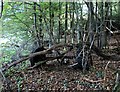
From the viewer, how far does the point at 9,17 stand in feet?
10.3

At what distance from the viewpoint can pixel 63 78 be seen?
9.04 ft

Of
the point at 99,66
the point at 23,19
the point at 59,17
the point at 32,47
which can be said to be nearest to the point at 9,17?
the point at 23,19

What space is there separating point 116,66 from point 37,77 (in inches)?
40.0

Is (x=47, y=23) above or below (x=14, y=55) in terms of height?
above

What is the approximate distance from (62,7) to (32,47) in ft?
2.71

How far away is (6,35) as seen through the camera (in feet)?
10.8

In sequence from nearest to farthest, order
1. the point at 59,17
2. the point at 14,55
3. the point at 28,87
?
the point at 28,87 < the point at 14,55 < the point at 59,17

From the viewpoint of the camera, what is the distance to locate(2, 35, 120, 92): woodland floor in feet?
8.47

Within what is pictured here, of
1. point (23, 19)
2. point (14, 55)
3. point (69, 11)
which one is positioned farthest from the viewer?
point (69, 11)

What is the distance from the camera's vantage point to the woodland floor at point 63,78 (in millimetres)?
2582

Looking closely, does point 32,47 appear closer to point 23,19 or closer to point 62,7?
point 23,19

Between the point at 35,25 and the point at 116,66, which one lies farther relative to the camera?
the point at 35,25

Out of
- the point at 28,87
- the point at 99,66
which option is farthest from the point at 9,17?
the point at 99,66

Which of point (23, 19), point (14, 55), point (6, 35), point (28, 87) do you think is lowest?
point (28, 87)
